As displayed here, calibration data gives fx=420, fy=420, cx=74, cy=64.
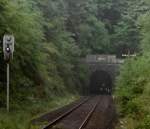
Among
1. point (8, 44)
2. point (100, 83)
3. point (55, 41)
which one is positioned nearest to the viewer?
point (8, 44)

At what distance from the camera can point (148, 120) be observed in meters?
14.8

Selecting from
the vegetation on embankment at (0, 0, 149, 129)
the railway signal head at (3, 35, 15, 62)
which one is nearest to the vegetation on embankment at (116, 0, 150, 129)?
the vegetation on embankment at (0, 0, 149, 129)

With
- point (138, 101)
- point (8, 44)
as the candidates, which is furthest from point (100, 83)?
point (8, 44)

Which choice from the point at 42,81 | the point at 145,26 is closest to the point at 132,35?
the point at 145,26

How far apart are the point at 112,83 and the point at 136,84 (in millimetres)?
46577

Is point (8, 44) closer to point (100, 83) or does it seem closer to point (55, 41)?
point (55, 41)

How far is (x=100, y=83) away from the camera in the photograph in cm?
7788

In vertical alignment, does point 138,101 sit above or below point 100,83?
above

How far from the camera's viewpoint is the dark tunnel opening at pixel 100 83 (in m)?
74.9

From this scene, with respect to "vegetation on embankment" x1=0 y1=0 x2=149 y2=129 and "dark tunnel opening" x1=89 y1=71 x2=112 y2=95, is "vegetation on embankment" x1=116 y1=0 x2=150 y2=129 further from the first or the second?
"dark tunnel opening" x1=89 y1=71 x2=112 y2=95

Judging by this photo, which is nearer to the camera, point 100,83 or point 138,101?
point 138,101

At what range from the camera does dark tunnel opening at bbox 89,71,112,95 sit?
2948 inches

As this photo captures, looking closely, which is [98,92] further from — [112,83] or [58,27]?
[58,27]

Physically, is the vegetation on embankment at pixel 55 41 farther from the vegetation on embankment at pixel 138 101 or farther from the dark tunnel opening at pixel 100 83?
the dark tunnel opening at pixel 100 83
